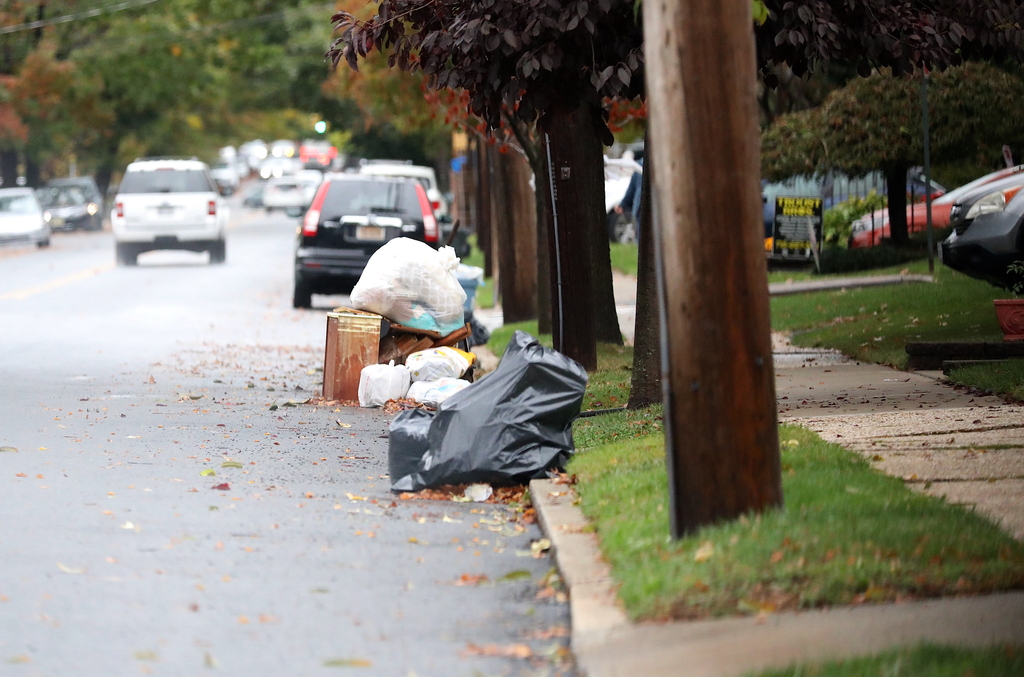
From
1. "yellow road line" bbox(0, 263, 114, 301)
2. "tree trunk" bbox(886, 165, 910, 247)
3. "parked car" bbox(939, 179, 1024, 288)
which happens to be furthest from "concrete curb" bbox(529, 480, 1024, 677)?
"yellow road line" bbox(0, 263, 114, 301)

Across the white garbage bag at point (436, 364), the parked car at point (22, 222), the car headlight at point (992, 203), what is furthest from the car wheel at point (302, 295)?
the parked car at point (22, 222)

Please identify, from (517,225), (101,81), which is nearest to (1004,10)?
(517,225)

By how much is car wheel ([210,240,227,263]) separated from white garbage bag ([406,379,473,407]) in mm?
21319

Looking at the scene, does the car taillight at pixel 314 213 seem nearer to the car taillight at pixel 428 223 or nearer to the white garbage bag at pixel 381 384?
the car taillight at pixel 428 223

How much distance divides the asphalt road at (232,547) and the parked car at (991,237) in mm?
6116

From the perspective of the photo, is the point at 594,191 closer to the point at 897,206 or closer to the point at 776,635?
the point at 776,635

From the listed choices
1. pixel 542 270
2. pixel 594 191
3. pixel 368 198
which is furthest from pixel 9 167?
pixel 594 191

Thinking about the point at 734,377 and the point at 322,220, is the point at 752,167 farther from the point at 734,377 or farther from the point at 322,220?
the point at 322,220

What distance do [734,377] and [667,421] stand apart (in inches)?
12.6

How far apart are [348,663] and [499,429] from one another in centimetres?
312

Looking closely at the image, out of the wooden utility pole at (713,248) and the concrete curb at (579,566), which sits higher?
the wooden utility pole at (713,248)

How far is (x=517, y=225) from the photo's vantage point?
58.5ft

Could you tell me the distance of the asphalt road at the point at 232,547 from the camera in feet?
16.7

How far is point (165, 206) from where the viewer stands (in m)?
29.5
